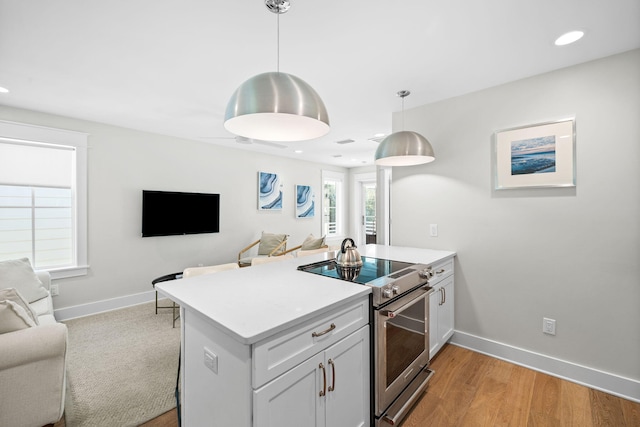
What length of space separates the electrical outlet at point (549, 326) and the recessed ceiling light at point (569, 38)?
2.07 m

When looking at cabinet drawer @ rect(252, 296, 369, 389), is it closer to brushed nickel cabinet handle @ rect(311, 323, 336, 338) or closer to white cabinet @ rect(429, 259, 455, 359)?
brushed nickel cabinet handle @ rect(311, 323, 336, 338)

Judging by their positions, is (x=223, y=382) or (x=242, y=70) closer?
(x=223, y=382)

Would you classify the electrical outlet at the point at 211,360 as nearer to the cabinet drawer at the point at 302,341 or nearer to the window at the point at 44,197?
the cabinet drawer at the point at 302,341

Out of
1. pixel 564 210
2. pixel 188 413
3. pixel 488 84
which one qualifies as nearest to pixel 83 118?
pixel 188 413

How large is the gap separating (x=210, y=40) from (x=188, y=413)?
223 cm

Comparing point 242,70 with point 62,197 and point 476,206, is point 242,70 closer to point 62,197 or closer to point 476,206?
point 476,206

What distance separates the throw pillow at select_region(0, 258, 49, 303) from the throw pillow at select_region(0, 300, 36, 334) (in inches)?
51.6

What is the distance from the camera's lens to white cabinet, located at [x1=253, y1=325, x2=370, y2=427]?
108 centimetres

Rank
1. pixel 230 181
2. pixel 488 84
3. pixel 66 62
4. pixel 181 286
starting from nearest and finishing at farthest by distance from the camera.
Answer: pixel 181 286 → pixel 66 62 → pixel 488 84 → pixel 230 181

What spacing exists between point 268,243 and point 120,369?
9.54ft

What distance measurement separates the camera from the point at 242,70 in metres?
2.27

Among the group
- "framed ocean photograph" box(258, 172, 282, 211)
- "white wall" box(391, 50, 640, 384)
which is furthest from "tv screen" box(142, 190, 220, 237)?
"white wall" box(391, 50, 640, 384)

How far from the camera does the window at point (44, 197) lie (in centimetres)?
306

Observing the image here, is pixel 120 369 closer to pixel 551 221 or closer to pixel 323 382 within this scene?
pixel 323 382
